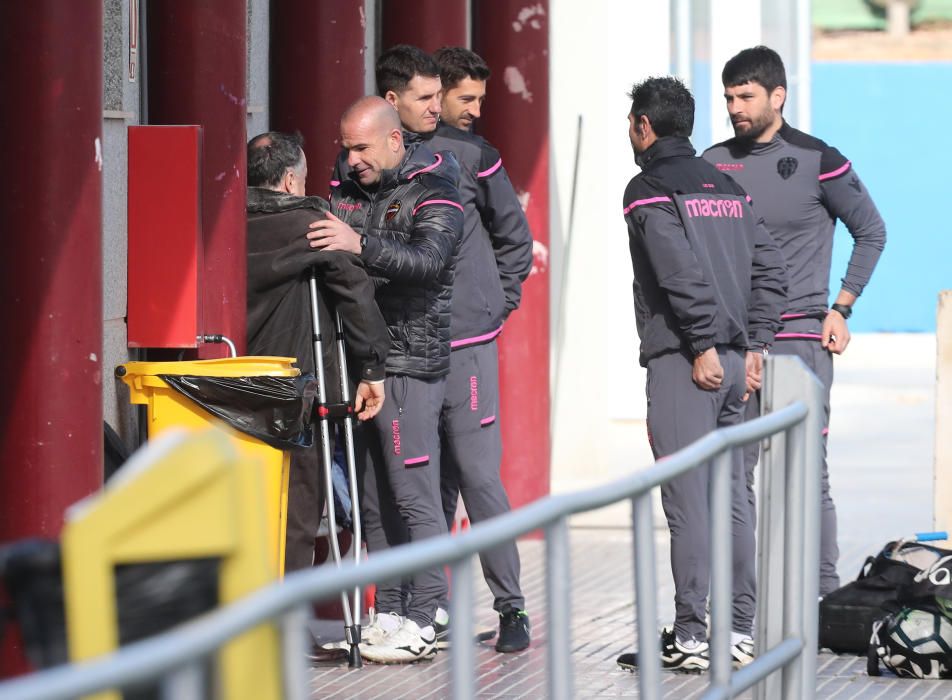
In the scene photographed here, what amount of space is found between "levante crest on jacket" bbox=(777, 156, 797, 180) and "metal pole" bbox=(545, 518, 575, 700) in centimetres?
422

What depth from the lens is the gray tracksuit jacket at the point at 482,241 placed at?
6.39 m

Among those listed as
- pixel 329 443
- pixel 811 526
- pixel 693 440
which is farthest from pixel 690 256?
pixel 811 526

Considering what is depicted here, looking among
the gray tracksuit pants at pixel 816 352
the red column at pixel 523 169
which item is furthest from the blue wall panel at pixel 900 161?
→ the gray tracksuit pants at pixel 816 352

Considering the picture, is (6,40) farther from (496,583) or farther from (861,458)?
(861,458)

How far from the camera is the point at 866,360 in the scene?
2091 cm

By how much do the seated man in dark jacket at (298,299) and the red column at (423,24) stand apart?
2.01 meters

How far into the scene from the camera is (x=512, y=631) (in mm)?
6281

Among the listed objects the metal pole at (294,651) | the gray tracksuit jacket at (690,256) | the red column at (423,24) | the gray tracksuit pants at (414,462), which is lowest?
the gray tracksuit pants at (414,462)

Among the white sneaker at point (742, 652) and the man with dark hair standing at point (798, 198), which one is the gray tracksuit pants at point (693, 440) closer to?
the white sneaker at point (742, 652)

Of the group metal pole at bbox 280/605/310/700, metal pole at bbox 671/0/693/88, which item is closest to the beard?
metal pole at bbox 671/0/693/88

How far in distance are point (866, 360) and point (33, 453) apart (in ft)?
56.2

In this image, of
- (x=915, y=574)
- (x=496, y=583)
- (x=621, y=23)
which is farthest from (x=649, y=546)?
(x=621, y=23)

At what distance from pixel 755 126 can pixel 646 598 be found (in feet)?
13.2

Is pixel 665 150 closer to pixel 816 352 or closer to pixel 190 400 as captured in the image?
pixel 816 352
